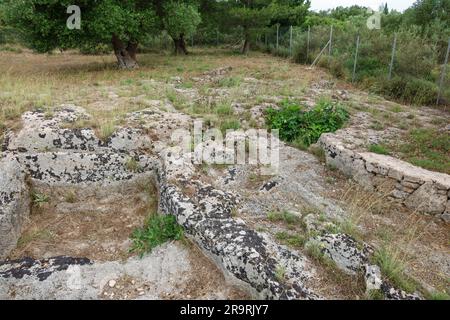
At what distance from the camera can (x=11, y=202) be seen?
162 inches

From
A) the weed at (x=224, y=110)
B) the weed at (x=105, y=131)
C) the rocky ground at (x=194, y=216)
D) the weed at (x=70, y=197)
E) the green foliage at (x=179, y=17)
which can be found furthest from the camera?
the green foliage at (x=179, y=17)

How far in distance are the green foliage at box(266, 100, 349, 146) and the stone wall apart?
973mm

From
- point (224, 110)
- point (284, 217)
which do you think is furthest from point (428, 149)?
→ point (224, 110)

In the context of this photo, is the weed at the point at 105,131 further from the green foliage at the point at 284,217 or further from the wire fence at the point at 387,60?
the wire fence at the point at 387,60

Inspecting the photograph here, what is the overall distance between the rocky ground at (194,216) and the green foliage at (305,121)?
1.04 feet

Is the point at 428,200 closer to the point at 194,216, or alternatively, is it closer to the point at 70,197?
the point at 194,216

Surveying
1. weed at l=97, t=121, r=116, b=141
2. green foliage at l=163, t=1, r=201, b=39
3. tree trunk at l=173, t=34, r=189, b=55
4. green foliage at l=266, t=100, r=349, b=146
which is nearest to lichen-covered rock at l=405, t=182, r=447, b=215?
green foliage at l=266, t=100, r=349, b=146

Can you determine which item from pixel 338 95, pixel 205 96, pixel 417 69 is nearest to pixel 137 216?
pixel 205 96

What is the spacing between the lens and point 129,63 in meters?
12.8

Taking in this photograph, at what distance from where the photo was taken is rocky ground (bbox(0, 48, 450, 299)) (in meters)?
3.09

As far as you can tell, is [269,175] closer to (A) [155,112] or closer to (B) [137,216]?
(B) [137,216]

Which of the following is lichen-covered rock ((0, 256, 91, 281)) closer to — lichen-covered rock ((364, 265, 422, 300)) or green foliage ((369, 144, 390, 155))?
lichen-covered rock ((364, 265, 422, 300))

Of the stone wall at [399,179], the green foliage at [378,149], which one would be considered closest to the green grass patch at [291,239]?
the stone wall at [399,179]

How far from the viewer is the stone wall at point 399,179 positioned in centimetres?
401
